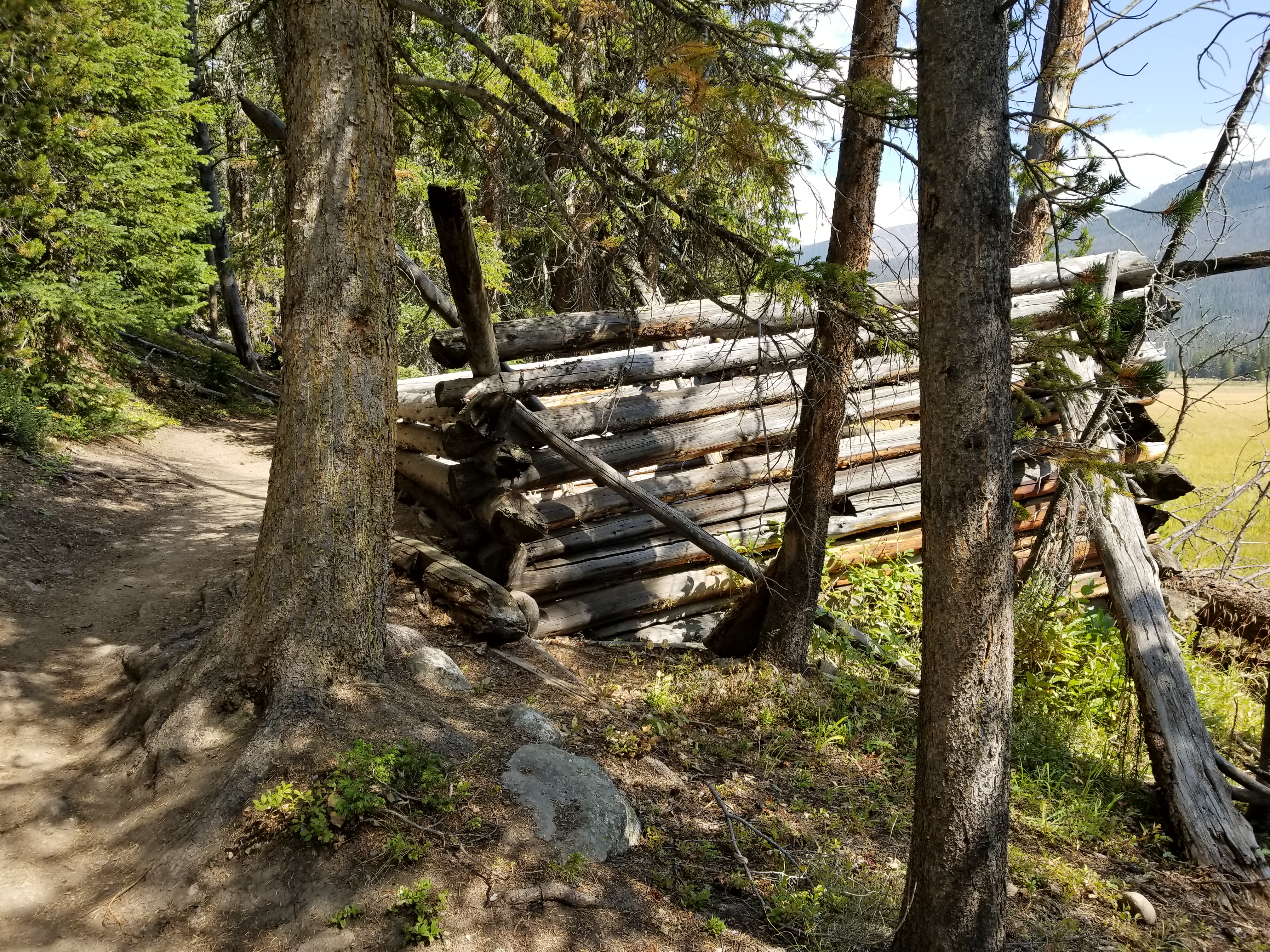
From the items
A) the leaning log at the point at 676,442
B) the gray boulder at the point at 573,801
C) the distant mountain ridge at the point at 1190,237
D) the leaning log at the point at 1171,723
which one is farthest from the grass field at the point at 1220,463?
the gray boulder at the point at 573,801

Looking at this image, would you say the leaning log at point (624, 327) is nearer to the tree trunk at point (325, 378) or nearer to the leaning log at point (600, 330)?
the leaning log at point (600, 330)

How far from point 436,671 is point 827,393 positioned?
3.34 metres

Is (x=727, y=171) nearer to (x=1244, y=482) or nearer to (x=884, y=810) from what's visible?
(x=884, y=810)

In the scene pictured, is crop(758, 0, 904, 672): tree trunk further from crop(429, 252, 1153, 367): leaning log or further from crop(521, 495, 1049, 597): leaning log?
crop(521, 495, 1049, 597): leaning log

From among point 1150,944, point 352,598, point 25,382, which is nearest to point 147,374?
point 25,382

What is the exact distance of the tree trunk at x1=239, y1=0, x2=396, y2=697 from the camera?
13.3 ft

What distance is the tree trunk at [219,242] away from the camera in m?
16.8

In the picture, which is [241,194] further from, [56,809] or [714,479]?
[56,809]

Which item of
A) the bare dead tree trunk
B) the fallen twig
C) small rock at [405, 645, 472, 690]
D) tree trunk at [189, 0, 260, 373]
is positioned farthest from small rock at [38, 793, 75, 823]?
the bare dead tree trunk

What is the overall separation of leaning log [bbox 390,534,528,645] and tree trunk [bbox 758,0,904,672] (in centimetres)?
204

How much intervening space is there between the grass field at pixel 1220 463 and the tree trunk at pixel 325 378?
519 centimetres

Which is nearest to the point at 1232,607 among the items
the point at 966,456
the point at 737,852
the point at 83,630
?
the point at 737,852

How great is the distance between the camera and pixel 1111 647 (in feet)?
23.3

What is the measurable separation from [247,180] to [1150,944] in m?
26.7
